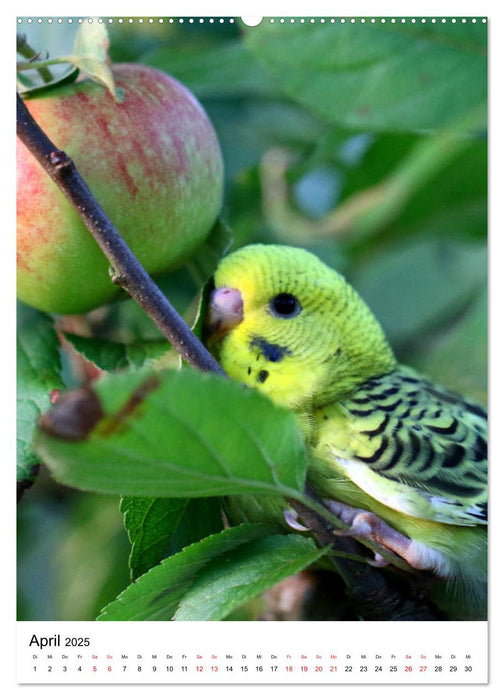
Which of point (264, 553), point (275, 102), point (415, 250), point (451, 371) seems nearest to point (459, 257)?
point (415, 250)

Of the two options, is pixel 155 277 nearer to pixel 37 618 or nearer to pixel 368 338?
pixel 368 338

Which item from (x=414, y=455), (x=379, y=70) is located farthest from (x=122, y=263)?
(x=379, y=70)

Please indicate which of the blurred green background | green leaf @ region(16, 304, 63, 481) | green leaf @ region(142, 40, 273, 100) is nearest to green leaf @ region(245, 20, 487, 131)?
the blurred green background

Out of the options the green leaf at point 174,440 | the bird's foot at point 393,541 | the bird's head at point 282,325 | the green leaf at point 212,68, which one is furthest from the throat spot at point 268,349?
the green leaf at point 212,68

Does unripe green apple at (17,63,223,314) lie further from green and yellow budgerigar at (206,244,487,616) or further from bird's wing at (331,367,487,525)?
bird's wing at (331,367,487,525)

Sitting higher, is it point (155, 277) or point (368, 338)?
point (155, 277)
